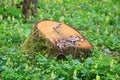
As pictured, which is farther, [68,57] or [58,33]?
[58,33]

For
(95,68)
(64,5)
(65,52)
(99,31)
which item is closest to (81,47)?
(65,52)

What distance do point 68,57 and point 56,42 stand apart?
0.41 meters

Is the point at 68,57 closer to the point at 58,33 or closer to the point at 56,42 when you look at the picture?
the point at 56,42

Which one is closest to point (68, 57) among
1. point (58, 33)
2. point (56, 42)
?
point (56, 42)

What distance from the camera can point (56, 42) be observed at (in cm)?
616

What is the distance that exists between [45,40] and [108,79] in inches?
59.5

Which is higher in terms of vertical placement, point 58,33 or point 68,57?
point 58,33

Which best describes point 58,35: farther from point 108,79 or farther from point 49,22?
point 108,79

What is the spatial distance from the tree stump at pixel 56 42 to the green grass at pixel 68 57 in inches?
7.2

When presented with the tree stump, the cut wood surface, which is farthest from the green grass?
the cut wood surface

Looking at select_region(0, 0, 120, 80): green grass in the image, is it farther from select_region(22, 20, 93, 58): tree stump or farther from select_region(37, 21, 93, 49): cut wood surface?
select_region(37, 21, 93, 49): cut wood surface

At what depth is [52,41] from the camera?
612 centimetres

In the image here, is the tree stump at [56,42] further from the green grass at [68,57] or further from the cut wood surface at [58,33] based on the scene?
the green grass at [68,57]

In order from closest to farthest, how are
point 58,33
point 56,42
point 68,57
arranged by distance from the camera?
point 68,57 < point 56,42 < point 58,33
